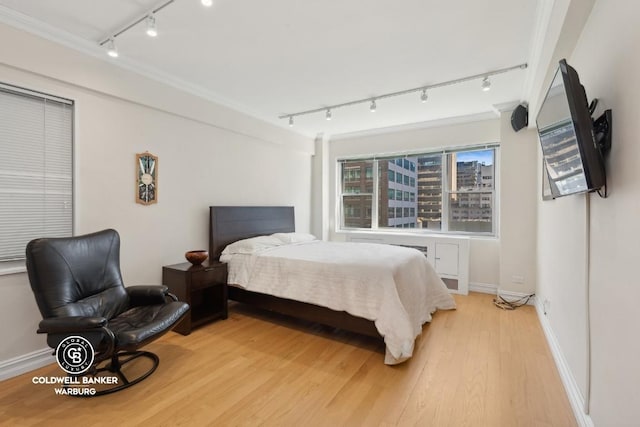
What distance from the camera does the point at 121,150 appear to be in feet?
9.57

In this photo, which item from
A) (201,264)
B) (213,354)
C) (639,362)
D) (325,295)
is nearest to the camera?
(639,362)

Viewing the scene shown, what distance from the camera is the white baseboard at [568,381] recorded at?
1.73 metres

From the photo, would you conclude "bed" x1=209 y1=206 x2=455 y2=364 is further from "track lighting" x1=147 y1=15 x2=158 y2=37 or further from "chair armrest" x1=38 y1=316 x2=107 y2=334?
"track lighting" x1=147 y1=15 x2=158 y2=37

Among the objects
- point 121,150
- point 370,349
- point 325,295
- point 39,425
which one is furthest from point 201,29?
point 370,349

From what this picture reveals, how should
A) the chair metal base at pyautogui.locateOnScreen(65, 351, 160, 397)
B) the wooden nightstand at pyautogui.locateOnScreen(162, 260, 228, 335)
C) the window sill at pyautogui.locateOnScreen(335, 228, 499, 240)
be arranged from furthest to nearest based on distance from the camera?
the window sill at pyautogui.locateOnScreen(335, 228, 499, 240), the wooden nightstand at pyautogui.locateOnScreen(162, 260, 228, 335), the chair metal base at pyautogui.locateOnScreen(65, 351, 160, 397)

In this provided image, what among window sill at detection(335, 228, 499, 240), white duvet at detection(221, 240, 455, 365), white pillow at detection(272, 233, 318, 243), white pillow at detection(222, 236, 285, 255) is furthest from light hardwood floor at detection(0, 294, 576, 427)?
window sill at detection(335, 228, 499, 240)

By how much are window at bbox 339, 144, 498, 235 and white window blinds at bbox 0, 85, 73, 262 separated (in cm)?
445

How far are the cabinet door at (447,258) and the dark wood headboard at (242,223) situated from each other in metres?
2.39

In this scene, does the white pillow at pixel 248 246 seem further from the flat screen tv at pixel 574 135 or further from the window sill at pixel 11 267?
the flat screen tv at pixel 574 135

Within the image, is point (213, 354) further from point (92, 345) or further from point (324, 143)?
point (324, 143)

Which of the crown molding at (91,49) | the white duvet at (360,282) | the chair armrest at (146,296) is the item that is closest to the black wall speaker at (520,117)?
the white duvet at (360,282)

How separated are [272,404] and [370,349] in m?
1.10

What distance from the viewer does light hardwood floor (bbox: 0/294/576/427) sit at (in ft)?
6.01

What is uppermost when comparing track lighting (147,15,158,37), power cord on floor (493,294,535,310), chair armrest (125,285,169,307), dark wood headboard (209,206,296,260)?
track lighting (147,15,158,37)
